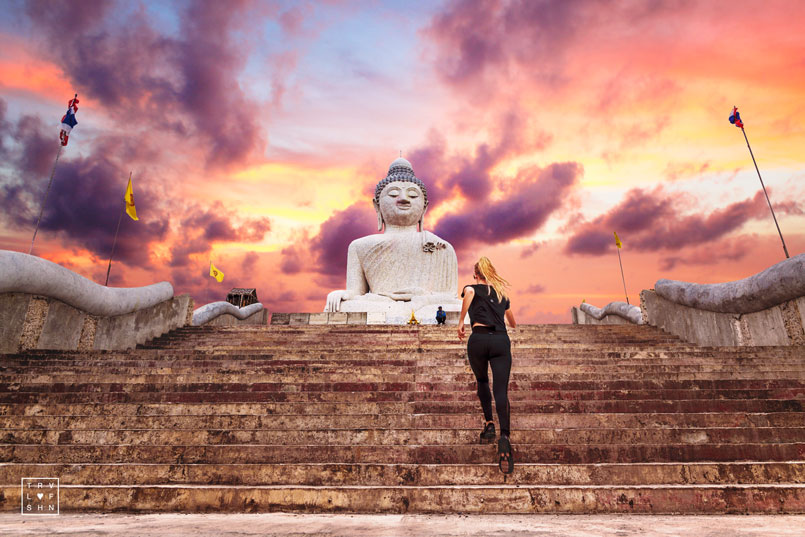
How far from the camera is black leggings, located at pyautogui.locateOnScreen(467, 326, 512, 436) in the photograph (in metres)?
3.16

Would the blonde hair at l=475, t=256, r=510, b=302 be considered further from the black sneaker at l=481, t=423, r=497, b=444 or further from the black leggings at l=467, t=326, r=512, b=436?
the black sneaker at l=481, t=423, r=497, b=444

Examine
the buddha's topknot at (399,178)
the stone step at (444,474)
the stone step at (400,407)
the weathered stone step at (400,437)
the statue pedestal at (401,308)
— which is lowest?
the stone step at (444,474)

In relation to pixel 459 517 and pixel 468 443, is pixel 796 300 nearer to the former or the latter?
pixel 468 443

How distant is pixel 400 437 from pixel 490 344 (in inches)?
45.6

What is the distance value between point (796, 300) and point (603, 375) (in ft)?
12.6

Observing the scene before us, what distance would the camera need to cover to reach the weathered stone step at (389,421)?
3938 millimetres

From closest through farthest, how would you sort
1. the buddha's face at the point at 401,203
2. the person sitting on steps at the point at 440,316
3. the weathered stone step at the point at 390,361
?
1. the weathered stone step at the point at 390,361
2. the person sitting on steps at the point at 440,316
3. the buddha's face at the point at 401,203

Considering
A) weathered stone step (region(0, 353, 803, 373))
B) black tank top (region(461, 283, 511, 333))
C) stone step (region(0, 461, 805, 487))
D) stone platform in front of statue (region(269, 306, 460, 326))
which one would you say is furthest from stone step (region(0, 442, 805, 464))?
stone platform in front of statue (region(269, 306, 460, 326))

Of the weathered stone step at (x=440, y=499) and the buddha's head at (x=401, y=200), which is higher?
the buddha's head at (x=401, y=200)

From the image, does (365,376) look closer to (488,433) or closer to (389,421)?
(389,421)

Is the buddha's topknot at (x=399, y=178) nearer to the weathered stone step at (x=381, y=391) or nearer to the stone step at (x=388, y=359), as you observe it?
the stone step at (x=388, y=359)

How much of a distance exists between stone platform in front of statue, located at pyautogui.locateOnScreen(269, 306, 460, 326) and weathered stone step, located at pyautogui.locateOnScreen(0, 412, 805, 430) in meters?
8.05

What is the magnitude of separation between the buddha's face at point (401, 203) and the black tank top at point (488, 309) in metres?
13.1

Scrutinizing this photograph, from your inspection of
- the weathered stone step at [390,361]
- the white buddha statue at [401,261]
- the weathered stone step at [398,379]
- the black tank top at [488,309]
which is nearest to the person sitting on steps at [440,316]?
the white buddha statue at [401,261]
